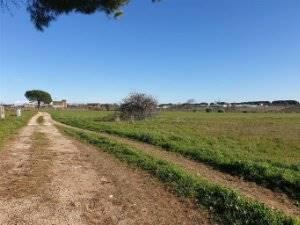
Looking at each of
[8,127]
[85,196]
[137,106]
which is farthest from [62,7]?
[137,106]

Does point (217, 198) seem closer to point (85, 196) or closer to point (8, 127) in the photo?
point (85, 196)

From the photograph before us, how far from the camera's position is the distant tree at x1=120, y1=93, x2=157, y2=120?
5384 cm

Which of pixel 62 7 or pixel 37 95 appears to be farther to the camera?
pixel 37 95

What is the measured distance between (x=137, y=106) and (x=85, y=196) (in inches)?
1747

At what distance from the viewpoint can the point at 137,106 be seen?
54219 mm

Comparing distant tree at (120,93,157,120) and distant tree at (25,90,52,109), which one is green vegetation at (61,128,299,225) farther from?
distant tree at (25,90,52,109)

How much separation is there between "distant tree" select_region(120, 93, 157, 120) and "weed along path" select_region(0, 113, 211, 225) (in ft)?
125

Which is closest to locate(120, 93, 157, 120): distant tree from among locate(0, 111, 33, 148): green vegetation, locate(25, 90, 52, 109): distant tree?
locate(0, 111, 33, 148): green vegetation

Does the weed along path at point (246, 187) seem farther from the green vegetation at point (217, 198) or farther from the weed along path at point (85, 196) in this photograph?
the weed along path at point (85, 196)

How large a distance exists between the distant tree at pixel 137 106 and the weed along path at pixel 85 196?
38.0m

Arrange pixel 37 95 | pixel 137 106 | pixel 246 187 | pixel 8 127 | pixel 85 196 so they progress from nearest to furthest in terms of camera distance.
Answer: pixel 85 196, pixel 246 187, pixel 8 127, pixel 137 106, pixel 37 95

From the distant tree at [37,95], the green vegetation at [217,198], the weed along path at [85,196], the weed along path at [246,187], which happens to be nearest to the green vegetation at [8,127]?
the weed along path at [85,196]

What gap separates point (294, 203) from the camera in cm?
968

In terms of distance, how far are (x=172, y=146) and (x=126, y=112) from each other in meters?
34.7
